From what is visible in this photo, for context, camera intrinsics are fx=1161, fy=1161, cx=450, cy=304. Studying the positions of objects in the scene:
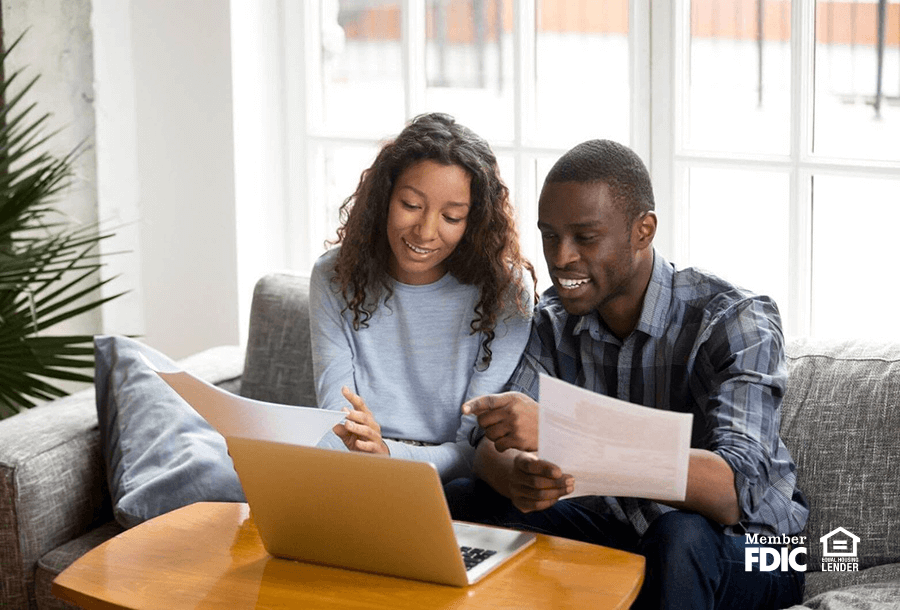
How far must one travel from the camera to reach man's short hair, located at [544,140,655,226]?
198 centimetres

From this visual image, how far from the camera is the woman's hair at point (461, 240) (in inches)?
87.7

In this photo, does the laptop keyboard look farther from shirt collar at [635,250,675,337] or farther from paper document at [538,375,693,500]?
shirt collar at [635,250,675,337]

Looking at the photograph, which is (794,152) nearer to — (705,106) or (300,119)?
(705,106)

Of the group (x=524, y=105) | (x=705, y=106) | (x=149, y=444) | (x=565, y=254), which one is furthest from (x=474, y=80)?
(x=149, y=444)

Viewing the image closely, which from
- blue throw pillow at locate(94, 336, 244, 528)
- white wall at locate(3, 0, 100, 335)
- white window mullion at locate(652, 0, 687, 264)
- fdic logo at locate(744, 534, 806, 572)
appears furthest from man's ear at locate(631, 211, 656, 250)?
white wall at locate(3, 0, 100, 335)

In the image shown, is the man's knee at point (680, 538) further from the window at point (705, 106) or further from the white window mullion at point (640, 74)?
the white window mullion at point (640, 74)

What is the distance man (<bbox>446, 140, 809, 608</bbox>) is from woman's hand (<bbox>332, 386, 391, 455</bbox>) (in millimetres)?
210

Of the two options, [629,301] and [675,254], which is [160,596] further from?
[675,254]

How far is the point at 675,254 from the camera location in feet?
9.15

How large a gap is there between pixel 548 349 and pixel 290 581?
31.4 inches

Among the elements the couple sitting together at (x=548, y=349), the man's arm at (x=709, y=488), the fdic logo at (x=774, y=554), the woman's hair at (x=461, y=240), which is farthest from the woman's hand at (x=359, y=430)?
the fdic logo at (x=774, y=554)

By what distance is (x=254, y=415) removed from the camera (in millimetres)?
1650

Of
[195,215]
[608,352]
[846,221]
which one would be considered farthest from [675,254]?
[195,215]

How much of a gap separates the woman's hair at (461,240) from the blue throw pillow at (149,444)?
0.40 meters
